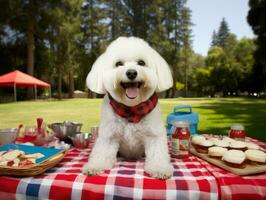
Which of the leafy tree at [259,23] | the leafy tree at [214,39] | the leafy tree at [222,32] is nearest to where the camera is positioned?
the leafy tree at [259,23]

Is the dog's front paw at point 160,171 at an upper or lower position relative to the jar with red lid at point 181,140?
lower

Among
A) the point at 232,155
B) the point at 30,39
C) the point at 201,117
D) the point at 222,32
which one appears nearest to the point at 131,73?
the point at 232,155

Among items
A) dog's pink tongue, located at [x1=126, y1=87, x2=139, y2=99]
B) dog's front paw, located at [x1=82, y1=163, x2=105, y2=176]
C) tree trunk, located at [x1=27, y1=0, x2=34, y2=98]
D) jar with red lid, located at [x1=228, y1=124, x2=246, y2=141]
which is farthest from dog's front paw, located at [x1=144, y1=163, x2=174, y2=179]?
tree trunk, located at [x1=27, y1=0, x2=34, y2=98]

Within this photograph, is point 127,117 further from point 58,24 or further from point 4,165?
point 58,24

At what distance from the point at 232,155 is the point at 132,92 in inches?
24.1

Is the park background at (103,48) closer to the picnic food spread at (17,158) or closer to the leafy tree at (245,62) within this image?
the leafy tree at (245,62)

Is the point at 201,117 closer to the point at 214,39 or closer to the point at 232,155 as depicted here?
the point at 232,155

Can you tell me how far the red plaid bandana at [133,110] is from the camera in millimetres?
1508

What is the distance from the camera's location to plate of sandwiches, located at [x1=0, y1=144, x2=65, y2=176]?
131cm

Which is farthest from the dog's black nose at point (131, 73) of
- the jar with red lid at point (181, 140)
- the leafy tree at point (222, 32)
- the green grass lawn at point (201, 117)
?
the leafy tree at point (222, 32)

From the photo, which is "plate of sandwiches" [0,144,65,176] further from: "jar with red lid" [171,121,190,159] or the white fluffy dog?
"jar with red lid" [171,121,190,159]

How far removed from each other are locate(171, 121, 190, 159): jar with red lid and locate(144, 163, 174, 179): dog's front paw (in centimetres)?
28

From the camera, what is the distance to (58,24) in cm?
2102

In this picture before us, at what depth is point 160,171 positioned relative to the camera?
1322 millimetres
